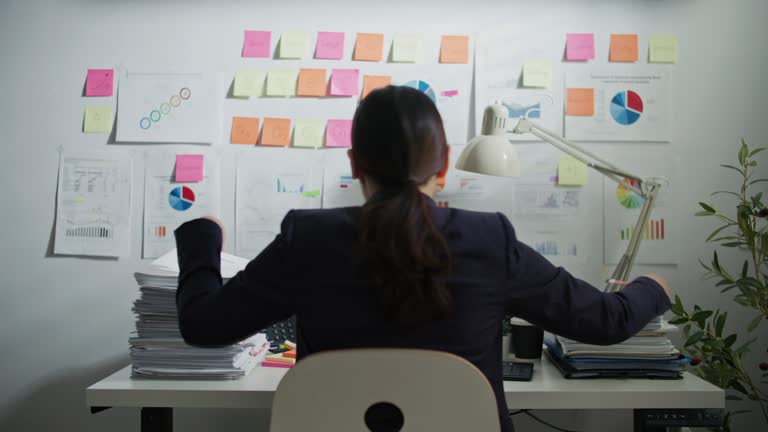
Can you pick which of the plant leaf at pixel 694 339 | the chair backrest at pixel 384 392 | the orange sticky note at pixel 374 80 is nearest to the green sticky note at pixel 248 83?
the orange sticky note at pixel 374 80

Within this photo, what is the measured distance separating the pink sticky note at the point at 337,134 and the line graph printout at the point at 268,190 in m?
0.06

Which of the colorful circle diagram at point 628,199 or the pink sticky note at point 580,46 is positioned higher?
the pink sticky note at point 580,46

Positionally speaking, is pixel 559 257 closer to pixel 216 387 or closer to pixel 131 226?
pixel 216 387

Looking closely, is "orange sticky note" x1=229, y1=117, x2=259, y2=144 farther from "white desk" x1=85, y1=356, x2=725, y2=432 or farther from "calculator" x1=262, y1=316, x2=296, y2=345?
"white desk" x1=85, y1=356, x2=725, y2=432

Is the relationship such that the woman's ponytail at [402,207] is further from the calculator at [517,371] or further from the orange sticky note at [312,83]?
the orange sticky note at [312,83]

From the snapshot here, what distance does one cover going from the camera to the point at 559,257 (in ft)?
6.34

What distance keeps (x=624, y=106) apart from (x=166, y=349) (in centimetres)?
153

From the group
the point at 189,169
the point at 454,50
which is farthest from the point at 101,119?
the point at 454,50

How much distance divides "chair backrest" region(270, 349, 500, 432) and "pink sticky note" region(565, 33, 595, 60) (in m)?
1.42

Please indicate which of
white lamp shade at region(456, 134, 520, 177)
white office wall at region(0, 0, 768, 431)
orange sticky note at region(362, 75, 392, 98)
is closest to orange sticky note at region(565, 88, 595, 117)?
white office wall at region(0, 0, 768, 431)

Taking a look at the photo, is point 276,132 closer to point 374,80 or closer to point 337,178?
point 337,178

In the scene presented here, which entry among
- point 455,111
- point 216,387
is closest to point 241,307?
point 216,387

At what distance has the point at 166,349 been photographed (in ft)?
4.56

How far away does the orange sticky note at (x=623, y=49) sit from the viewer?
193 centimetres
